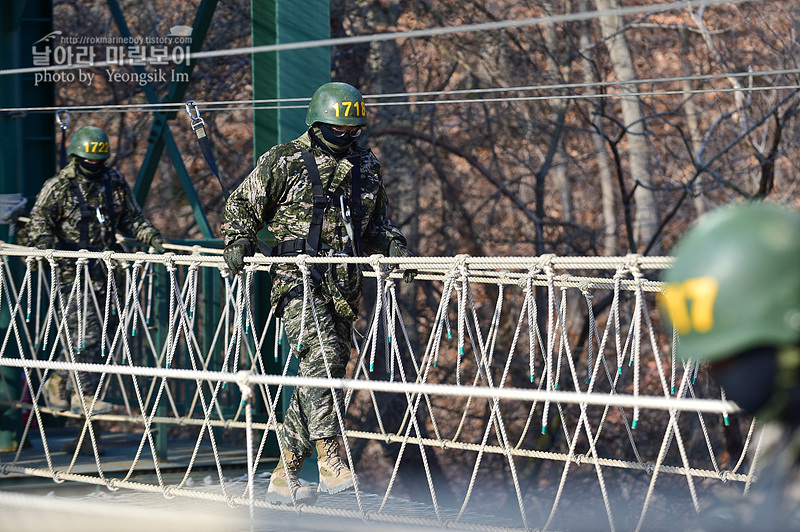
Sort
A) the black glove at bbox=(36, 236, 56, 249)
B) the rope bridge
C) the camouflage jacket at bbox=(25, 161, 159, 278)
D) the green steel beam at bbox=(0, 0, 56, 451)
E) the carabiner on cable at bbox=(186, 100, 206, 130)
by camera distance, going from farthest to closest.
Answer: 1. the green steel beam at bbox=(0, 0, 56, 451)
2. the camouflage jacket at bbox=(25, 161, 159, 278)
3. the black glove at bbox=(36, 236, 56, 249)
4. the carabiner on cable at bbox=(186, 100, 206, 130)
5. the rope bridge

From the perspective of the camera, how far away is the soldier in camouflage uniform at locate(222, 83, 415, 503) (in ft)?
15.1

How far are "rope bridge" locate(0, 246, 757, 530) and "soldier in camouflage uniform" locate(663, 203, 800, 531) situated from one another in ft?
1.33

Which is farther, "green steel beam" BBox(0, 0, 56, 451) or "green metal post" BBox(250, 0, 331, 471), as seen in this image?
"green steel beam" BBox(0, 0, 56, 451)

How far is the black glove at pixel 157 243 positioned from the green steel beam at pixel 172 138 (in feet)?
0.99

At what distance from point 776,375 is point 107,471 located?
5077 millimetres

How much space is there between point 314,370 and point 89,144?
2.97 metres

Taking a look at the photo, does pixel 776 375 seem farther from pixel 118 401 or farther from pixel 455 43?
pixel 455 43

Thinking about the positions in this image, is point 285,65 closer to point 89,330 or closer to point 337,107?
point 337,107

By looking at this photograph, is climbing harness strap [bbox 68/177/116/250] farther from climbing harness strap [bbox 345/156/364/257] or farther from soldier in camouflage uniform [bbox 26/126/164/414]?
climbing harness strap [bbox 345/156/364/257]

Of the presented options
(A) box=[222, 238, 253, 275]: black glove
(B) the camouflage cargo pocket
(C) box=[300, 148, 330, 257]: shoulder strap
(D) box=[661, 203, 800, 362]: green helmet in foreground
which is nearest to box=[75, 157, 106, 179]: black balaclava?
(A) box=[222, 238, 253, 275]: black glove

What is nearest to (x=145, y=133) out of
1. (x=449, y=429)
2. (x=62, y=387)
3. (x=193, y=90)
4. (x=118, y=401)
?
(x=193, y=90)

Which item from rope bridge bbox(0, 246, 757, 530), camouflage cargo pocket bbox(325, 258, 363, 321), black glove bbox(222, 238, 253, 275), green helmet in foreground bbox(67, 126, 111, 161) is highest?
green helmet in foreground bbox(67, 126, 111, 161)

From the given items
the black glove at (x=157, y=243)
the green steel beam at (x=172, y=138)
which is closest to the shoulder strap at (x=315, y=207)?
the black glove at (x=157, y=243)

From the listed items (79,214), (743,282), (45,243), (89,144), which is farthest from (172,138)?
(743,282)
